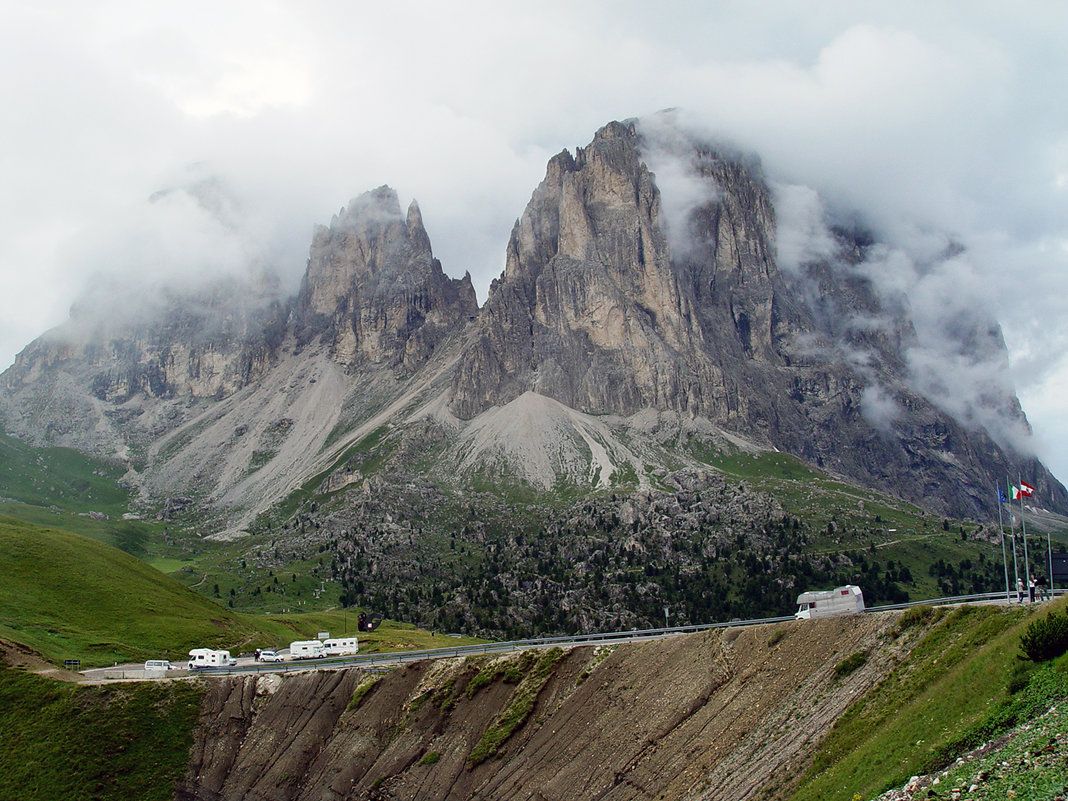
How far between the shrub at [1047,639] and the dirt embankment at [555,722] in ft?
30.0

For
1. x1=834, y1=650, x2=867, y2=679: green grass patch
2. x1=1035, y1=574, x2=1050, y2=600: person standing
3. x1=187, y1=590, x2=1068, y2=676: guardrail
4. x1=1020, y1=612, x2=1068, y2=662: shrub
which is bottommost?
x1=187, y1=590, x2=1068, y2=676: guardrail

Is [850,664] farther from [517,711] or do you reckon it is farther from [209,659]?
[209,659]

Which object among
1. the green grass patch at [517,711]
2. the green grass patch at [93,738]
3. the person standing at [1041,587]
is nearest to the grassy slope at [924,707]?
the person standing at [1041,587]

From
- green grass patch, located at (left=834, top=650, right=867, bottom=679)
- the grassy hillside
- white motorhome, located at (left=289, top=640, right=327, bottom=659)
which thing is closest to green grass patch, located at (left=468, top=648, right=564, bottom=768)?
green grass patch, located at (left=834, top=650, right=867, bottom=679)

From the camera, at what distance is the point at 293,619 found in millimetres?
152000

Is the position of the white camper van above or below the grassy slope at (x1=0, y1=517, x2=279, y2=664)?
below

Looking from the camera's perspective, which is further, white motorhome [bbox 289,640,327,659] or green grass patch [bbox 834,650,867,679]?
white motorhome [bbox 289,640,327,659]

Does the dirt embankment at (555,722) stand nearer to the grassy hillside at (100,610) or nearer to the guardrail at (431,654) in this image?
the guardrail at (431,654)

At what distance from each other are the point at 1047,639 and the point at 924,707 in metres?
5.66

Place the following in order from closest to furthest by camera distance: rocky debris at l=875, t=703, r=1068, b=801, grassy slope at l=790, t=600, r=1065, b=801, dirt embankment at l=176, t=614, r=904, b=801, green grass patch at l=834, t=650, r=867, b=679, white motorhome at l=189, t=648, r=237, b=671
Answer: rocky debris at l=875, t=703, r=1068, b=801
grassy slope at l=790, t=600, r=1065, b=801
dirt embankment at l=176, t=614, r=904, b=801
green grass patch at l=834, t=650, r=867, b=679
white motorhome at l=189, t=648, r=237, b=671

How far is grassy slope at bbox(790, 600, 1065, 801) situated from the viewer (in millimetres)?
32594

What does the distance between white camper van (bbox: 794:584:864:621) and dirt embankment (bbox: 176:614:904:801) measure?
960 cm

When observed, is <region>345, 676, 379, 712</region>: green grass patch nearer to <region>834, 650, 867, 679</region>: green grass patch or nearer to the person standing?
<region>834, 650, 867, 679</region>: green grass patch

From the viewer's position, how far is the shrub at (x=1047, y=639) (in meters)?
32.9
